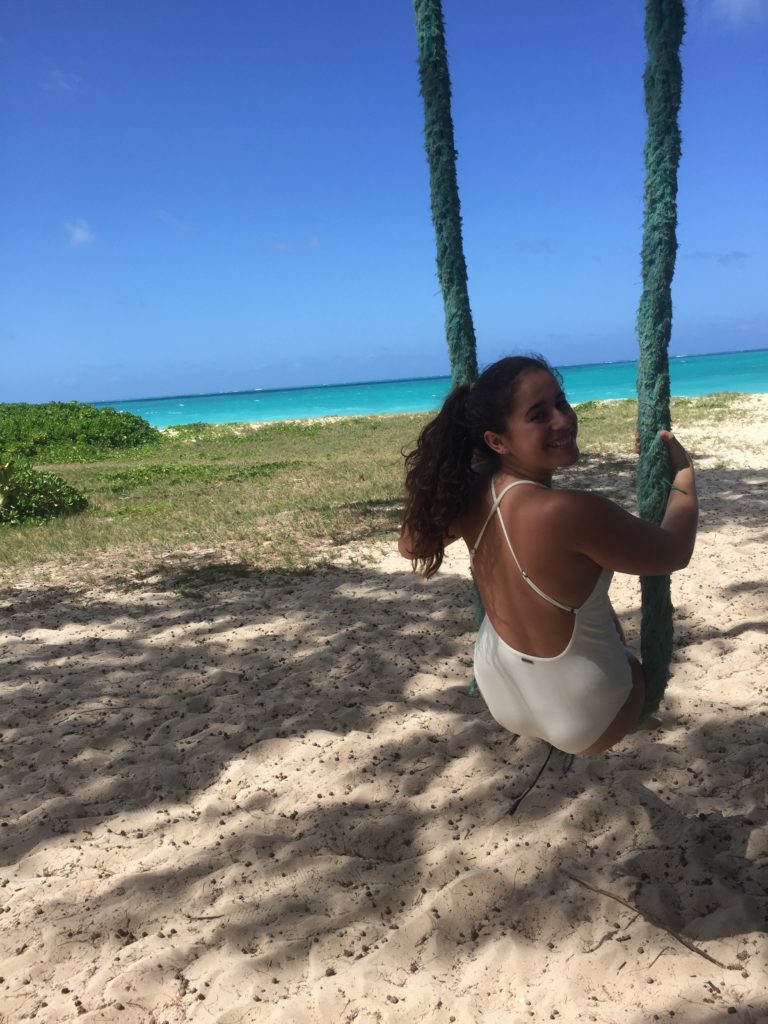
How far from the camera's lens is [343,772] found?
3.57m

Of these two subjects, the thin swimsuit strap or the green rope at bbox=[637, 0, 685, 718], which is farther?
the green rope at bbox=[637, 0, 685, 718]

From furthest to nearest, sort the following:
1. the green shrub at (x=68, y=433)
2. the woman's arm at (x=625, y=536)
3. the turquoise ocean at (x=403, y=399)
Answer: the turquoise ocean at (x=403, y=399) < the green shrub at (x=68, y=433) < the woman's arm at (x=625, y=536)

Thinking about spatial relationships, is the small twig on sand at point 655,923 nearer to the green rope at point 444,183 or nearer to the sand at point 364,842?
the sand at point 364,842

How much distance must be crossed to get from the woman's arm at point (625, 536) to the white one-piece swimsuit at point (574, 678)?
134 mm

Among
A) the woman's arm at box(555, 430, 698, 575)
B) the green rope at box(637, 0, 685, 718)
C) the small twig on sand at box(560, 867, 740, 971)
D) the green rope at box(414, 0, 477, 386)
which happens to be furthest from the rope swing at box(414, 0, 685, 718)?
the green rope at box(414, 0, 477, 386)

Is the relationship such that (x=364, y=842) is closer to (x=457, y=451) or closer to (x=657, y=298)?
(x=457, y=451)

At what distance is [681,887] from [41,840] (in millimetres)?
2437

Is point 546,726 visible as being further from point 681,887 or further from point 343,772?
point 343,772

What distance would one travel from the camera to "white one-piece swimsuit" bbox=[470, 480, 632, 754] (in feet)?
7.62

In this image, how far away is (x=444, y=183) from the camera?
11.2 ft

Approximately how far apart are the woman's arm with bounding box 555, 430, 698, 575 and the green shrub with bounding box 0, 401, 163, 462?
818 inches

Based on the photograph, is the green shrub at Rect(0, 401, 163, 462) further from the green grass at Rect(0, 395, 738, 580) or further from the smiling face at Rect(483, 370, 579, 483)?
the smiling face at Rect(483, 370, 579, 483)

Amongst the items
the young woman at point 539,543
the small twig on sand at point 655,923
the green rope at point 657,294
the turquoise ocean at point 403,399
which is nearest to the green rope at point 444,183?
the green rope at point 657,294

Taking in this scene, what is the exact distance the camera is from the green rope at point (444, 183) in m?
3.41
